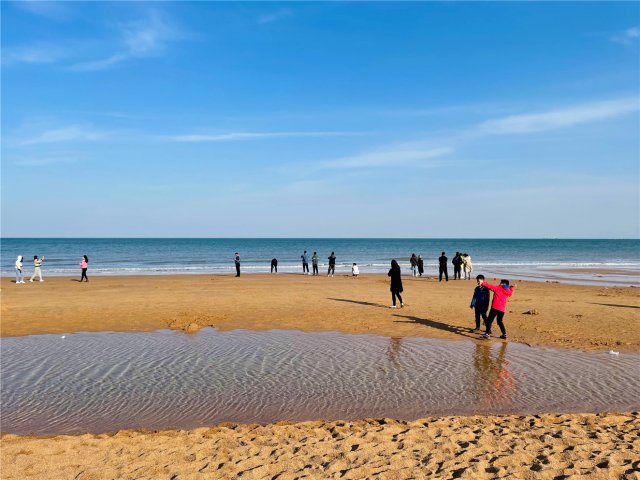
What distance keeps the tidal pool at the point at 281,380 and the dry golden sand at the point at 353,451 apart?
2.46 ft

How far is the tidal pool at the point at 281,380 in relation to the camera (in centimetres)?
865

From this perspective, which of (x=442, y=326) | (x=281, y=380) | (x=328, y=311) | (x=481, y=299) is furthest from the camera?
(x=328, y=311)

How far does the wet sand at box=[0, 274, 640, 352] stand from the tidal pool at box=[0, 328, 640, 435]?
1.69m

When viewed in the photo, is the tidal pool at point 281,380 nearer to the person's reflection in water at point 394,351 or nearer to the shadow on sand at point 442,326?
the person's reflection in water at point 394,351

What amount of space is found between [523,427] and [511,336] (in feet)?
26.5

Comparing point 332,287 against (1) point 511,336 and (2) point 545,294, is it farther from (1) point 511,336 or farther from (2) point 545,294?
(1) point 511,336

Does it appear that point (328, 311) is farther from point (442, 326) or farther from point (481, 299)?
point (481, 299)

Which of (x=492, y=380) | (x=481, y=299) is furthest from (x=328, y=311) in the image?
(x=492, y=380)

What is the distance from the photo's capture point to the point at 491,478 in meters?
5.77

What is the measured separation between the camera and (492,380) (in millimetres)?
10594

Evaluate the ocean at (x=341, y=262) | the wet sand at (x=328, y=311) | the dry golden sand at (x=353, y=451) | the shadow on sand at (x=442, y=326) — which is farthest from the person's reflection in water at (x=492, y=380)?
the ocean at (x=341, y=262)

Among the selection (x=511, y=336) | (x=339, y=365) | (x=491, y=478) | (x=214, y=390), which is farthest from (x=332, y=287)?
(x=491, y=478)

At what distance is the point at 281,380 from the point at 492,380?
15.4 ft

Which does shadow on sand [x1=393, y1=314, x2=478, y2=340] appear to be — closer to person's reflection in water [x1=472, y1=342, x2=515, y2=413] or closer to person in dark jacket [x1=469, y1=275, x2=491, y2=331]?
person in dark jacket [x1=469, y1=275, x2=491, y2=331]
